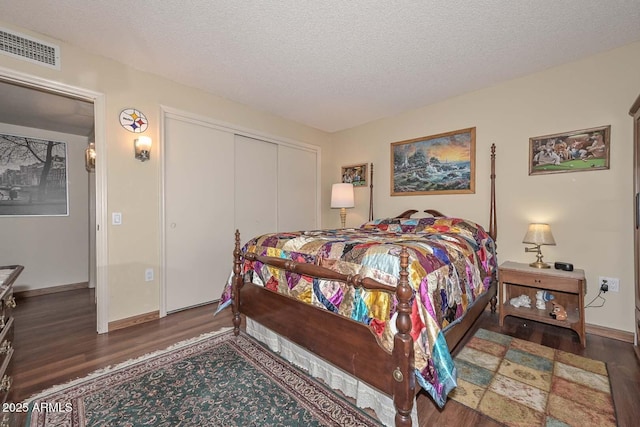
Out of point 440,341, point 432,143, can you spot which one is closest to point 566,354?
point 440,341

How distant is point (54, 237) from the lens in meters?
3.89

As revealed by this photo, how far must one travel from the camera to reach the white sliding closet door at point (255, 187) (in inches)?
143

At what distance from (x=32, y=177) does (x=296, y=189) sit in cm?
355

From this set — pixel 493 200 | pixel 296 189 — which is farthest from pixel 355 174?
pixel 493 200

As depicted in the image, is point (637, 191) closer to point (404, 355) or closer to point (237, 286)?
point (404, 355)

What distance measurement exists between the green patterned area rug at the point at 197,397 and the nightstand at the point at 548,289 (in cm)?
193

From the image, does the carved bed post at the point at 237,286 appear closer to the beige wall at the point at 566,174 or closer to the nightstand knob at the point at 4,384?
the nightstand knob at the point at 4,384

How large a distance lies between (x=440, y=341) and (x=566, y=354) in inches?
62.0

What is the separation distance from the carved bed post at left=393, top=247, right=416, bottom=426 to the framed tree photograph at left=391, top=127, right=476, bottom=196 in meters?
2.47

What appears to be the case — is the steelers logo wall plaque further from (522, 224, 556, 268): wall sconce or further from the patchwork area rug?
(522, 224, 556, 268): wall sconce

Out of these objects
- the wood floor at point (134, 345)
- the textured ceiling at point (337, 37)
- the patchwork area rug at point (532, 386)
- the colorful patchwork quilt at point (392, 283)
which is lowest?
the wood floor at point (134, 345)

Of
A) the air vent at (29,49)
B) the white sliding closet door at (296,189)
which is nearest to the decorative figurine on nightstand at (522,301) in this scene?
the white sliding closet door at (296,189)

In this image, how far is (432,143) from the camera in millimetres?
3535

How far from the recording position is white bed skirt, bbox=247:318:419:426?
1.42 m
